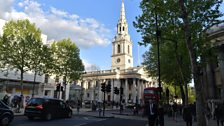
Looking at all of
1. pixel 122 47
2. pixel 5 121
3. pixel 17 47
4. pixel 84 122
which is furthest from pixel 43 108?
pixel 122 47

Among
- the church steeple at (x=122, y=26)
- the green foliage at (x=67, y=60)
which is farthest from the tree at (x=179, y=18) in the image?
the church steeple at (x=122, y=26)

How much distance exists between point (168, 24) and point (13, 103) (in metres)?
21.9

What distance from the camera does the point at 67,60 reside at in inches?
1857

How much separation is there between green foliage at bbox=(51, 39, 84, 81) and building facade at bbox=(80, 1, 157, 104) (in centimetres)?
4160

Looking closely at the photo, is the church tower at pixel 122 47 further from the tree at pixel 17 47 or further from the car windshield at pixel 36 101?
the car windshield at pixel 36 101

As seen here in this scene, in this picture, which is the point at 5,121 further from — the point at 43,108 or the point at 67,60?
the point at 67,60

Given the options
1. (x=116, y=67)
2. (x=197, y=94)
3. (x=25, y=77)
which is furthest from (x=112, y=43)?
(x=197, y=94)

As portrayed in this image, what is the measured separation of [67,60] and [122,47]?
173 ft

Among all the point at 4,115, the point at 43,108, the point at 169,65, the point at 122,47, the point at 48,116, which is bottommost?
the point at 48,116

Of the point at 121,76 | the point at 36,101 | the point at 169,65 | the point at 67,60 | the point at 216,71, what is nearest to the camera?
the point at 36,101

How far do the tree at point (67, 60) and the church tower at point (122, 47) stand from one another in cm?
4914

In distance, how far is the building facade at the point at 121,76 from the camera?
298 ft

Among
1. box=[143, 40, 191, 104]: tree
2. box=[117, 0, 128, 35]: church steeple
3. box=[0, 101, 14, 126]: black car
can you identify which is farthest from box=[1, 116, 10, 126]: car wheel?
box=[117, 0, 128, 35]: church steeple

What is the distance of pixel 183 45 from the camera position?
22453 millimetres
